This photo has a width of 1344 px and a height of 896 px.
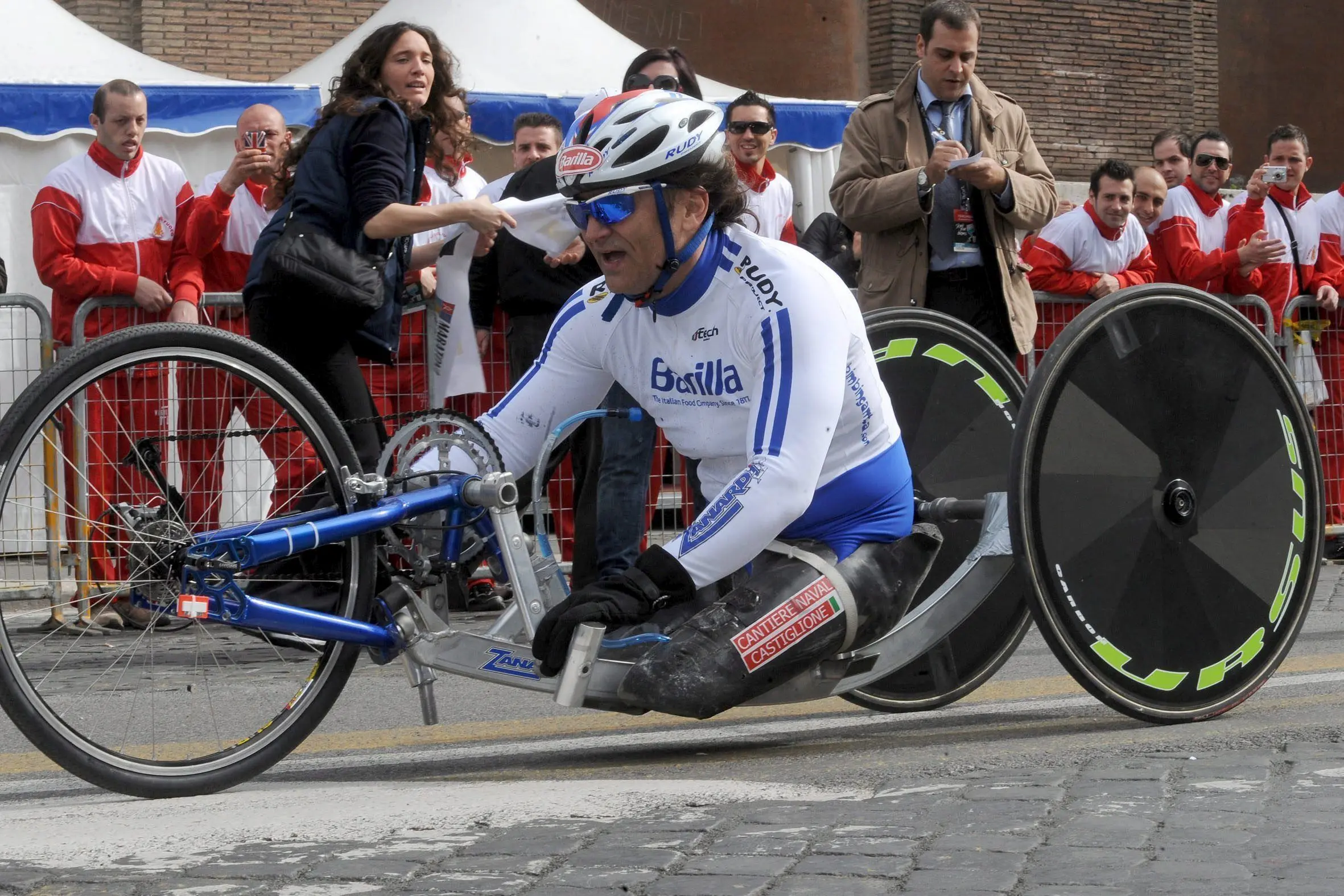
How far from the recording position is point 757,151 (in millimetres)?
8758

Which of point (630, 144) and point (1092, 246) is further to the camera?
point (1092, 246)

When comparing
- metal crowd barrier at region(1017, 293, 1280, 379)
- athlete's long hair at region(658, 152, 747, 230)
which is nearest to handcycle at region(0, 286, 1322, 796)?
athlete's long hair at region(658, 152, 747, 230)

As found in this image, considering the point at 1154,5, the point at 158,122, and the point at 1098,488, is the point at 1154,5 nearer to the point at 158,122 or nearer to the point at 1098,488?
the point at 158,122

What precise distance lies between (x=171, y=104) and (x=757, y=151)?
10.9 ft

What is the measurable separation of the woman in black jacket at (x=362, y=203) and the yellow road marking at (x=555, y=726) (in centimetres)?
152

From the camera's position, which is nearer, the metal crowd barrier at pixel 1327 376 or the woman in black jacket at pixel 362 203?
the woman in black jacket at pixel 362 203

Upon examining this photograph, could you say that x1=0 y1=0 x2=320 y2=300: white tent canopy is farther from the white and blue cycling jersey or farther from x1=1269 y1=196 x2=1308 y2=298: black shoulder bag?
the white and blue cycling jersey

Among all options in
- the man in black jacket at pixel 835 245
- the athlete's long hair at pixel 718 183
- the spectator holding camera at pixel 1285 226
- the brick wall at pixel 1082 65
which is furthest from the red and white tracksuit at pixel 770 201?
the brick wall at pixel 1082 65

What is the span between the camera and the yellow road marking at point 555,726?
16.5ft

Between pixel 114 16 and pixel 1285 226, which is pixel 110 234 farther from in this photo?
pixel 114 16

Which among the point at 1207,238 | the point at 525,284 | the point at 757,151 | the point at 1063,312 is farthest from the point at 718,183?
the point at 1207,238

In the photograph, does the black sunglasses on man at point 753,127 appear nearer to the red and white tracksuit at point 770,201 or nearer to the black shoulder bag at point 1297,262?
the red and white tracksuit at point 770,201

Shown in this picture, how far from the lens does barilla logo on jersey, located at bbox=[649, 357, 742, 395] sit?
4445mm

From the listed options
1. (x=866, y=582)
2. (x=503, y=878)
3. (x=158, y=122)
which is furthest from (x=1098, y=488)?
(x=158, y=122)
